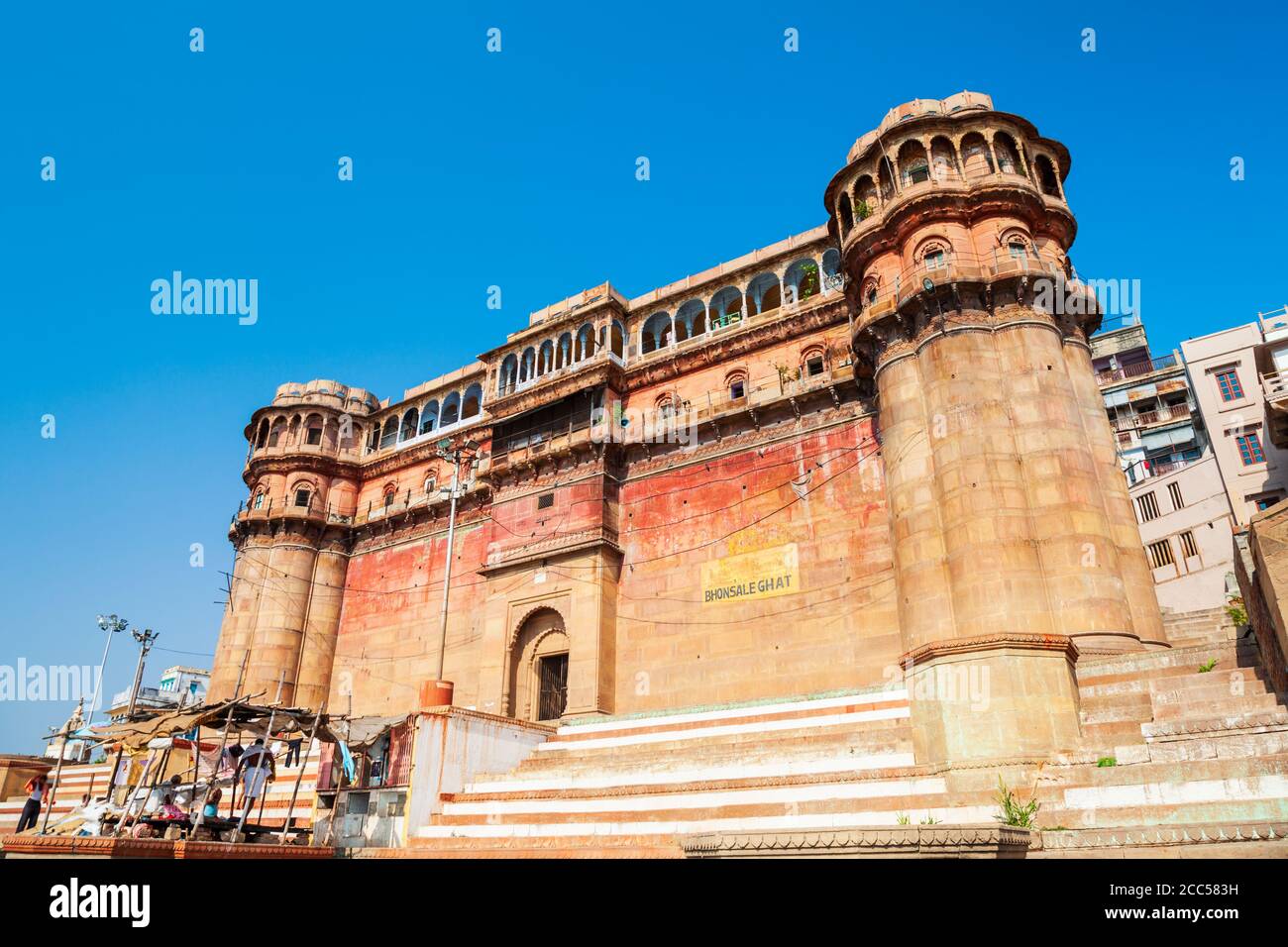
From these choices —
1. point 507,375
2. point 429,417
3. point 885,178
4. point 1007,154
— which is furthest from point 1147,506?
point 429,417

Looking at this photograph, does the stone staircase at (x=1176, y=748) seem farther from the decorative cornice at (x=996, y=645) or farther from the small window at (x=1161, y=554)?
the small window at (x=1161, y=554)

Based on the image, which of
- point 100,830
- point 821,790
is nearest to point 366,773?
point 100,830

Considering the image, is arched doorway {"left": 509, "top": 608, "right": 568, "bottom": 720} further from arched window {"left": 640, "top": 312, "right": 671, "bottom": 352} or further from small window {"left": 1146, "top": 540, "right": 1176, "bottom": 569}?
small window {"left": 1146, "top": 540, "right": 1176, "bottom": 569}

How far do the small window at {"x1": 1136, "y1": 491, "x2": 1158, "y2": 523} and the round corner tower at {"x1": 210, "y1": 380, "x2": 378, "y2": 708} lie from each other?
38354mm

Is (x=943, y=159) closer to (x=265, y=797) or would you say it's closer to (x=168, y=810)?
(x=168, y=810)

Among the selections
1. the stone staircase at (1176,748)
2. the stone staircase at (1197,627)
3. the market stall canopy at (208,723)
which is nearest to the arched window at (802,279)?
the stone staircase at (1197,627)

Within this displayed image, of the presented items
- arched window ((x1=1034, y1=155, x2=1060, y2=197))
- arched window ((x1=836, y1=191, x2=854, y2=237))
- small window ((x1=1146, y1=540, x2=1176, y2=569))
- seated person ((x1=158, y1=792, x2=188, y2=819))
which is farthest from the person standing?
small window ((x1=1146, y1=540, x2=1176, y2=569))

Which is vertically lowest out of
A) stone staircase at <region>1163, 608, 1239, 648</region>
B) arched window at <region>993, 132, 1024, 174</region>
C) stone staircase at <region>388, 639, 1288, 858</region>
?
stone staircase at <region>388, 639, 1288, 858</region>

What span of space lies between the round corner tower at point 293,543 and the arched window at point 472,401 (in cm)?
619

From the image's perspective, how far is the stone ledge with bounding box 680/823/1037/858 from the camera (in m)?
6.45

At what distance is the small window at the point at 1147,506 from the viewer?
39.4m

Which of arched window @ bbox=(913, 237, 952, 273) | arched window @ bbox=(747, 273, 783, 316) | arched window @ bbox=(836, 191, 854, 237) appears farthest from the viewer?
arched window @ bbox=(747, 273, 783, 316)
